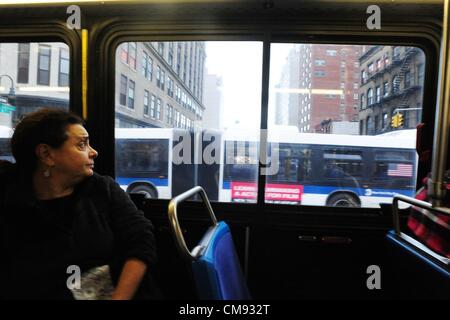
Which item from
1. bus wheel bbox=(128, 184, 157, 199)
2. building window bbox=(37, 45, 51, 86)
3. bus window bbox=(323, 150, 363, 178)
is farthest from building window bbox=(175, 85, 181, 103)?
bus window bbox=(323, 150, 363, 178)

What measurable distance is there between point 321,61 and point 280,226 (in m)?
1.23

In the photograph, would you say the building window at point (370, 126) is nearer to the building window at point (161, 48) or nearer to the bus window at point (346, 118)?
the bus window at point (346, 118)

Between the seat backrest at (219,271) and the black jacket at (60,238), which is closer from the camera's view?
the seat backrest at (219,271)

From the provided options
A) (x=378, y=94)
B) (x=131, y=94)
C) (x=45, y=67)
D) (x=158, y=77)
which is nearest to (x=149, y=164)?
(x=131, y=94)

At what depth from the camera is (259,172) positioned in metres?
2.35

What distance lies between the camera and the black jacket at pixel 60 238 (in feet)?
4.01

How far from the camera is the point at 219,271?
3.58ft

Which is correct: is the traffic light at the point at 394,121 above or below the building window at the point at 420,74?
below

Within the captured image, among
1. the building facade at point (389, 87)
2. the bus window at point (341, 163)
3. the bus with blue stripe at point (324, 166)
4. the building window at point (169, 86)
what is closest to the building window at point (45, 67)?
the building window at point (169, 86)

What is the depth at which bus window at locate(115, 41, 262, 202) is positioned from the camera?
2410 millimetres

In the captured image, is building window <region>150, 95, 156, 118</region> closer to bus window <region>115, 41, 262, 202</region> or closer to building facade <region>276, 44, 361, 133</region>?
bus window <region>115, 41, 262, 202</region>

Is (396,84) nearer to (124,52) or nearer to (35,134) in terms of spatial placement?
(124,52)

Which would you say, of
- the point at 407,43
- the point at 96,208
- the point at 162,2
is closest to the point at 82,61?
the point at 162,2
